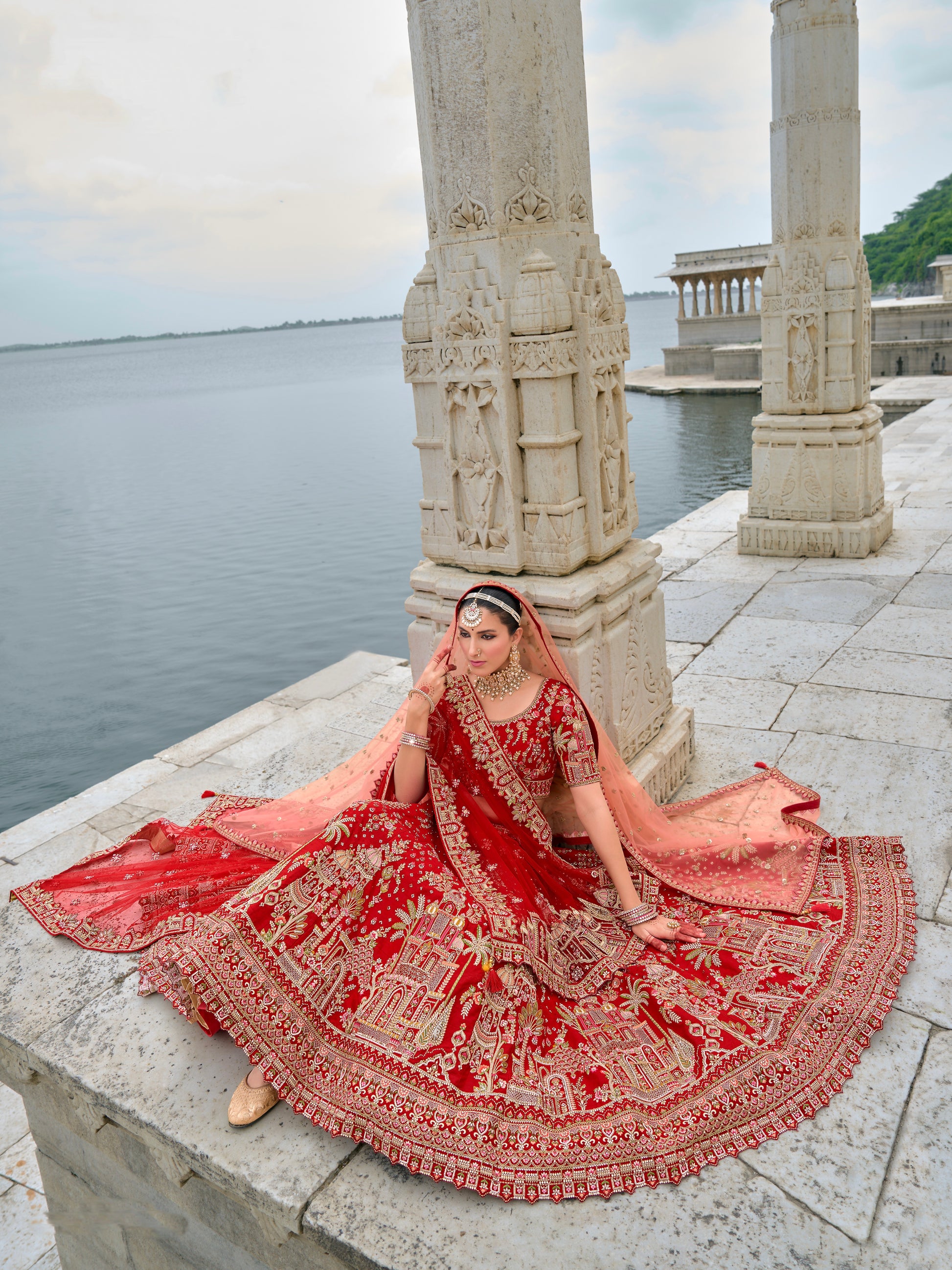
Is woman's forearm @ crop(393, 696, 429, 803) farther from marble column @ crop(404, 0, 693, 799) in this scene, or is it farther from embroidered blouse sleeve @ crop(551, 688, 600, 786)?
marble column @ crop(404, 0, 693, 799)

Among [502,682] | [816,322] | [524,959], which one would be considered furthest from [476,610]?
[816,322]

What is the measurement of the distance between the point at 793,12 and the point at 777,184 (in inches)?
39.7

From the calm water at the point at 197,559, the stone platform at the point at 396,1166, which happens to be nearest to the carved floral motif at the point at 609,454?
the stone platform at the point at 396,1166

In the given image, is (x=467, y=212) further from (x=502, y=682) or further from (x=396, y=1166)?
(x=396, y=1166)

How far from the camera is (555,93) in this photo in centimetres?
298

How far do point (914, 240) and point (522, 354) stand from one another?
50957 mm

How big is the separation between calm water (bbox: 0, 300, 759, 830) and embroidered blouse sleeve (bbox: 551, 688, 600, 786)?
20.2ft

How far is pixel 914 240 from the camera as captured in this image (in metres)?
45.8

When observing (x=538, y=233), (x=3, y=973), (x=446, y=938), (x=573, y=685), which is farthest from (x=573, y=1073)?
(x=538, y=233)

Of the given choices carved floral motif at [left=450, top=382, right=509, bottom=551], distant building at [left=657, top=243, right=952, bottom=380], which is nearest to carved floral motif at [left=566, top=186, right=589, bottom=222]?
carved floral motif at [left=450, top=382, right=509, bottom=551]

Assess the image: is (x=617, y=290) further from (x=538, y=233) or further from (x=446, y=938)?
(x=446, y=938)

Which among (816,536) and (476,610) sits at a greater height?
(476,610)

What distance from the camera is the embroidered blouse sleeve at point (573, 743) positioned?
2836 mm

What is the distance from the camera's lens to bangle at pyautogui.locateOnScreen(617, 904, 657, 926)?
276 centimetres
